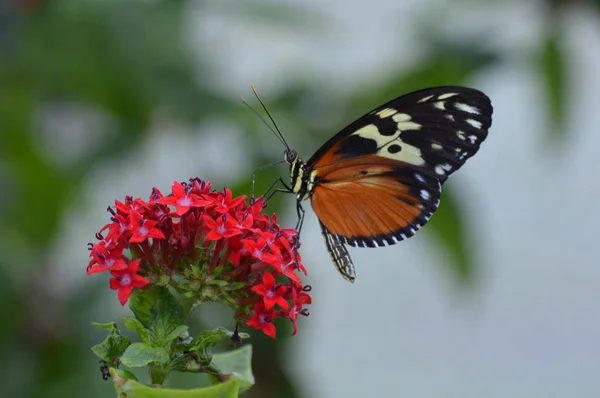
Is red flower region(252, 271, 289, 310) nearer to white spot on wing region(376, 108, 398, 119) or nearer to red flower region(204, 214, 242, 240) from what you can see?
red flower region(204, 214, 242, 240)

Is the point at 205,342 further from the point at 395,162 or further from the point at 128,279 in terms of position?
the point at 395,162

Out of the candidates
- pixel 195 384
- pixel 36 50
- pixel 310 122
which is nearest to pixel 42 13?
pixel 36 50

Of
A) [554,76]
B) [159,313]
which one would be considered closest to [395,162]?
[159,313]

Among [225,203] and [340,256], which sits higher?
[225,203]

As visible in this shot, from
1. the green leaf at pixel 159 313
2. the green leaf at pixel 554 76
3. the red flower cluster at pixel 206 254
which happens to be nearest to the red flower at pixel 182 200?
the red flower cluster at pixel 206 254

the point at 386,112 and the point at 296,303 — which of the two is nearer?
the point at 296,303

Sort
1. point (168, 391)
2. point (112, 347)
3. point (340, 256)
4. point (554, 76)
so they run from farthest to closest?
point (554, 76), point (340, 256), point (112, 347), point (168, 391)
